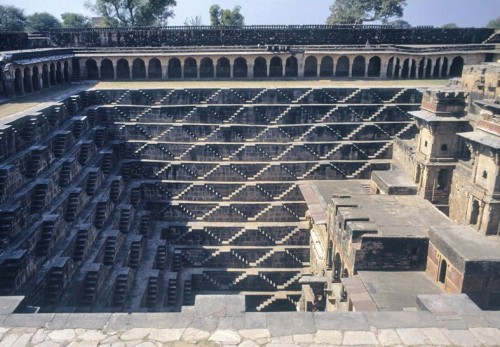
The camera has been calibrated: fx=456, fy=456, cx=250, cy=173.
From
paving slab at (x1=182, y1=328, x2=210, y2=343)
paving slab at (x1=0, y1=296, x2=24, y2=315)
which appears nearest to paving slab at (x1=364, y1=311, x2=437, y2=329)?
paving slab at (x1=182, y1=328, x2=210, y2=343)

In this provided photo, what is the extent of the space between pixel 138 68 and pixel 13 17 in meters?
47.0

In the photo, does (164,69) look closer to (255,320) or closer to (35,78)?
(35,78)

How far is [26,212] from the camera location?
39.8 ft

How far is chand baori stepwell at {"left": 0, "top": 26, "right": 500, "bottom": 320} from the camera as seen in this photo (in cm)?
1173

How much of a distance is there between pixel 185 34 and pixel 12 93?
13444 millimetres

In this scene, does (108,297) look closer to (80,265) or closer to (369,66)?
(80,265)

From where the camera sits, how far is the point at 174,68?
28.6 m

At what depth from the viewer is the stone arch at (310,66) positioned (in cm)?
2870

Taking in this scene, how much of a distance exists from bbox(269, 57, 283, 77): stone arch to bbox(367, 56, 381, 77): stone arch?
221 inches

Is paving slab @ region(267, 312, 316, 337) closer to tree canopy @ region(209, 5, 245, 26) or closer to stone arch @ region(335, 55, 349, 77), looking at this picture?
stone arch @ region(335, 55, 349, 77)

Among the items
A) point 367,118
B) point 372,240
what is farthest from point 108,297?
point 367,118

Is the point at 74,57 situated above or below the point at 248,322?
above

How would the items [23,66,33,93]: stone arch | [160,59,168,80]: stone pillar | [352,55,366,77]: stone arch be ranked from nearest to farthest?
[23,66,33,93]: stone arch → [160,59,168,80]: stone pillar → [352,55,366,77]: stone arch

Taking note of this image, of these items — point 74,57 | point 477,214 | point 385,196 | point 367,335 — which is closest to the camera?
point 367,335
